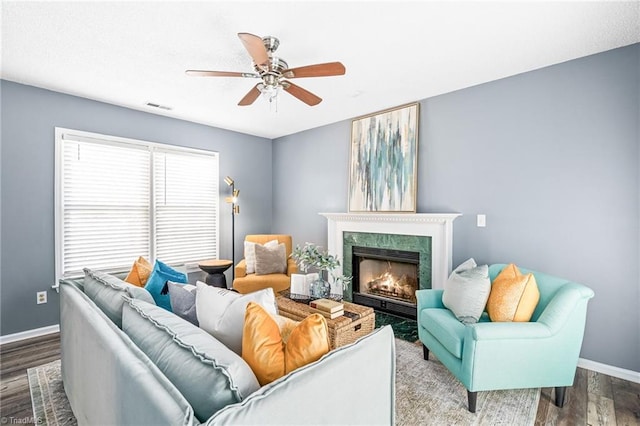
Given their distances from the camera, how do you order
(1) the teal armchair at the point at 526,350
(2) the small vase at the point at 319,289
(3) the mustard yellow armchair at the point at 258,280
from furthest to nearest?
1. (3) the mustard yellow armchair at the point at 258,280
2. (2) the small vase at the point at 319,289
3. (1) the teal armchair at the point at 526,350

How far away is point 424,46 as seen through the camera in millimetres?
2346

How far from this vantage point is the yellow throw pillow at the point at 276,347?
103 cm

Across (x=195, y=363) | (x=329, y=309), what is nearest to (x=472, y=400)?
(x=329, y=309)

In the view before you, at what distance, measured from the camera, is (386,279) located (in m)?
3.91

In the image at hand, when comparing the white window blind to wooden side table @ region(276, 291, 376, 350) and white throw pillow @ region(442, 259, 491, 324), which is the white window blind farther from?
white throw pillow @ region(442, 259, 491, 324)

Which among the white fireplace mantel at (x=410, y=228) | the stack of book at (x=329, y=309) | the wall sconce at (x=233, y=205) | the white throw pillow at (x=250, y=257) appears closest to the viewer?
the stack of book at (x=329, y=309)

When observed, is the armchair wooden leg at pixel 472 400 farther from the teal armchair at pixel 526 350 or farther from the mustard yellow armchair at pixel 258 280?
the mustard yellow armchair at pixel 258 280

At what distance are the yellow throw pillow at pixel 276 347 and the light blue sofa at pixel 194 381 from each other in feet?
0.22

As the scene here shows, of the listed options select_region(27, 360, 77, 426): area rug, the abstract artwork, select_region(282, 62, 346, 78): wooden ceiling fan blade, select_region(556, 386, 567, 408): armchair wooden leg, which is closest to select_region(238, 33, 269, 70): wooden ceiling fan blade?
select_region(282, 62, 346, 78): wooden ceiling fan blade

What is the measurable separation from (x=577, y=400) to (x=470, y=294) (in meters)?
0.97

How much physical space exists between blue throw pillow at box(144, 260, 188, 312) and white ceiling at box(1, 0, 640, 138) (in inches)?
67.6

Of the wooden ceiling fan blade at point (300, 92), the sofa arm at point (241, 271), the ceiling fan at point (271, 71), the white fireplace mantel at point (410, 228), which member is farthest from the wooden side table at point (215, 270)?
the wooden ceiling fan blade at point (300, 92)

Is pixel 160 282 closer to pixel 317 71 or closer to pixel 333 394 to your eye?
pixel 333 394

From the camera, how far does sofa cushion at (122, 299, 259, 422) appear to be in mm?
832
